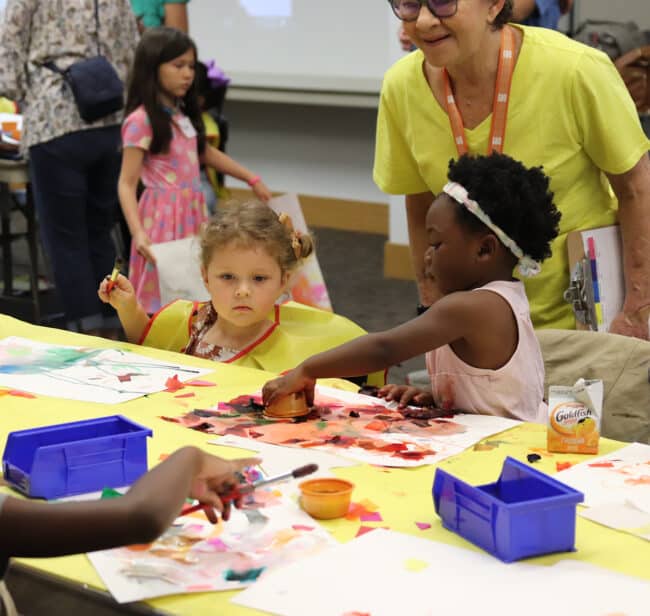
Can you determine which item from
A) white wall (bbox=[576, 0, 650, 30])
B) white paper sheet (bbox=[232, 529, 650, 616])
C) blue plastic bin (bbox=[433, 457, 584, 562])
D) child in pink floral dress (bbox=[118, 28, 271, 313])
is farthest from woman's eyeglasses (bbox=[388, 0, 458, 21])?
white wall (bbox=[576, 0, 650, 30])

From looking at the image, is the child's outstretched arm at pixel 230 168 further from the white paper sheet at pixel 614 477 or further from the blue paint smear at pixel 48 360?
the white paper sheet at pixel 614 477

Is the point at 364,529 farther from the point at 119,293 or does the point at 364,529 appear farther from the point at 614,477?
the point at 119,293

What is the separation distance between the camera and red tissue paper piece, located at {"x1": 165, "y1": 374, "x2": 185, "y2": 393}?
2.48m

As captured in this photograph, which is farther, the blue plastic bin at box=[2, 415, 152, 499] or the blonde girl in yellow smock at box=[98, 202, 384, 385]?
the blonde girl in yellow smock at box=[98, 202, 384, 385]

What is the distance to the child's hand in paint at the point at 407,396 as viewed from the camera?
7.90 feet

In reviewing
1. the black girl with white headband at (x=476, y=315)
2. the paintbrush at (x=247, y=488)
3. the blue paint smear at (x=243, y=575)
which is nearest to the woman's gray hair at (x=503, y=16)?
the black girl with white headband at (x=476, y=315)

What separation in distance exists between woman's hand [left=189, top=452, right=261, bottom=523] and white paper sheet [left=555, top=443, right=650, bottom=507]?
1.81ft

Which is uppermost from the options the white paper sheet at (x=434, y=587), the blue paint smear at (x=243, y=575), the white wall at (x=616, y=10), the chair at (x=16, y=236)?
the white wall at (x=616, y=10)

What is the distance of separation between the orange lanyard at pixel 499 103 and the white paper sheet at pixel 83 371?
0.86 metres

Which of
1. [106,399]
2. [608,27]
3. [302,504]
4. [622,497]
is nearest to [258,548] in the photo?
[302,504]

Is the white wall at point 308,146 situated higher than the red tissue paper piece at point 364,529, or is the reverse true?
the red tissue paper piece at point 364,529

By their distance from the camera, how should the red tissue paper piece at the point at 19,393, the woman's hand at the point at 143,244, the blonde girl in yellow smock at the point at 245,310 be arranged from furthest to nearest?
the woman's hand at the point at 143,244 < the blonde girl in yellow smock at the point at 245,310 < the red tissue paper piece at the point at 19,393

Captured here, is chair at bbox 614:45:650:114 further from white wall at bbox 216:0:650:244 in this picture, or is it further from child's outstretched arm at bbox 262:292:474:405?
white wall at bbox 216:0:650:244

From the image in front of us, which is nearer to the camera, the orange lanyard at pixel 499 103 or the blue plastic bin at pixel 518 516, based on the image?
the blue plastic bin at pixel 518 516
